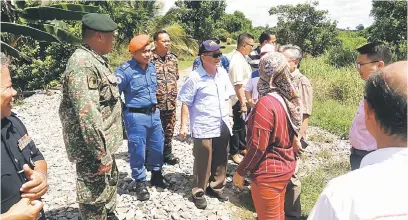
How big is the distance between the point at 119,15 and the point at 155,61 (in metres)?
14.4

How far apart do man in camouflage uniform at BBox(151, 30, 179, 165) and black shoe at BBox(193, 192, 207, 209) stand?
127cm

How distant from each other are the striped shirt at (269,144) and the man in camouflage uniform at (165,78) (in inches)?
85.6

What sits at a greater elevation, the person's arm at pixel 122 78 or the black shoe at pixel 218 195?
the person's arm at pixel 122 78

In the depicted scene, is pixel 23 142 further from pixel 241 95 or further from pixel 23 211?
pixel 241 95

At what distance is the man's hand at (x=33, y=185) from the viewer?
1.83 meters

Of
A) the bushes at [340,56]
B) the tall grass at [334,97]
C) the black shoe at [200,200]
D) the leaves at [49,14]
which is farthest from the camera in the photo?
the bushes at [340,56]

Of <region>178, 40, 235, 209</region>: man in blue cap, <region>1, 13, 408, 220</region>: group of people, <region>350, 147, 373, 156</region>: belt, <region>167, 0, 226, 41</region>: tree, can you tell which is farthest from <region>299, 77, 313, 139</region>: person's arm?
<region>167, 0, 226, 41</region>: tree

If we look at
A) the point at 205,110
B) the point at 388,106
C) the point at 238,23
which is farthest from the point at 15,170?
the point at 238,23

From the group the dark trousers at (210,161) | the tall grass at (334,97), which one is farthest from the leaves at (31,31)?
the tall grass at (334,97)

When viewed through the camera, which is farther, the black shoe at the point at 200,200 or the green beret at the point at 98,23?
the black shoe at the point at 200,200

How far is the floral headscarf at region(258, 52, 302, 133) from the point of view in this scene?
2505 millimetres

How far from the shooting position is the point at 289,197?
3441 millimetres

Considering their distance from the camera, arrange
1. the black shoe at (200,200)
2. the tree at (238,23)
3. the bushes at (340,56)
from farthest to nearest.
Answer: the tree at (238,23) < the bushes at (340,56) < the black shoe at (200,200)

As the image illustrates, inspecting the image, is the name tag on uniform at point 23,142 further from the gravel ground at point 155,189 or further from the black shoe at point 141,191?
the black shoe at point 141,191
